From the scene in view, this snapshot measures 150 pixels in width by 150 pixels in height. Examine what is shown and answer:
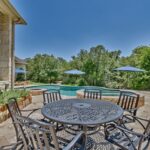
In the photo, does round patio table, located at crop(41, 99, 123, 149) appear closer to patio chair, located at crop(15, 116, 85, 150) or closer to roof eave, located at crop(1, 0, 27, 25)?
patio chair, located at crop(15, 116, 85, 150)

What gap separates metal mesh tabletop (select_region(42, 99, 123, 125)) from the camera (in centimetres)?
309

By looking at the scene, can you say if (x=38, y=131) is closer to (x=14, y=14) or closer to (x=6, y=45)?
(x=6, y=45)

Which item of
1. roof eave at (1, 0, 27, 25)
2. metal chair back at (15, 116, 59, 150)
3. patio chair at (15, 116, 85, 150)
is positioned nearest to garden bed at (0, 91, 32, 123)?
patio chair at (15, 116, 85, 150)

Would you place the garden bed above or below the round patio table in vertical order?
below

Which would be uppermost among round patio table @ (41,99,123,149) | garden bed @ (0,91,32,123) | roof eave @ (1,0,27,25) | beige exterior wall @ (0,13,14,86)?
roof eave @ (1,0,27,25)

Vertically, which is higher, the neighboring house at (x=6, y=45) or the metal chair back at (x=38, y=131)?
the neighboring house at (x=6, y=45)

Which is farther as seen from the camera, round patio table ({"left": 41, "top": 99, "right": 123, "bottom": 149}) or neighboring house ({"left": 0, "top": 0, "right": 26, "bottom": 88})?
neighboring house ({"left": 0, "top": 0, "right": 26, "bottom": 88})

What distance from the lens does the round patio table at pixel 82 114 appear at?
3.06 m

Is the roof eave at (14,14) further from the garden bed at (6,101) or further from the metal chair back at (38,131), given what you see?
the metal chair back at (38,131)

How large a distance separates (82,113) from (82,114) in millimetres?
70

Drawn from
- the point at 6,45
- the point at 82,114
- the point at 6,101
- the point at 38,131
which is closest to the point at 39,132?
the point at 38,131

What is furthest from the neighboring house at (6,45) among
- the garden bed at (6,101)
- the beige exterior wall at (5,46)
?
the garden bed at (6,101)

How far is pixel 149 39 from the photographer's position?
21719 mm

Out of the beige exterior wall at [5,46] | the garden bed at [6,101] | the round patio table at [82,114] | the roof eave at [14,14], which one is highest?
the roof eave at [14,14]
